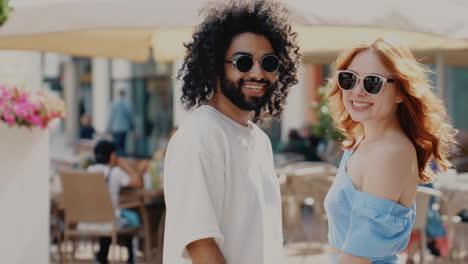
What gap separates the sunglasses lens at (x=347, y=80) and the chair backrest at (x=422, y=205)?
3.39m

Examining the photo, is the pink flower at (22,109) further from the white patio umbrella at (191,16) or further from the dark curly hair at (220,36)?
the dark curly hair at (220,36)

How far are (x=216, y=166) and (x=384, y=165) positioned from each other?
0.56 metres

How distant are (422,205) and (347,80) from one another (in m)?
3.54

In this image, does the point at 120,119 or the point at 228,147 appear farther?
the point at 120,119

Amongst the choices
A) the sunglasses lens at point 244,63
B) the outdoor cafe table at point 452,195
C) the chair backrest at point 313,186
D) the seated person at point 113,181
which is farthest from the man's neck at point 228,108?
the chair backrest at point 313,186

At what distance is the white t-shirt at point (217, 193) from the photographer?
183cm

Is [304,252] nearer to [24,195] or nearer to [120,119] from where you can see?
[24,195]

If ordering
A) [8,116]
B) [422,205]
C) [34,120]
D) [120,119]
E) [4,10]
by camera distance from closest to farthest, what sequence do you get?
1. [4,10]
2. [8,116]
3. [34,120]
4. [422,205]
5. [120,119]

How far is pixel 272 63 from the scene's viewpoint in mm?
2113

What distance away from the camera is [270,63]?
6.91 feet

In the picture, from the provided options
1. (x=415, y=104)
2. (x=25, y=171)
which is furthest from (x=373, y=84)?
(x=25, y=171)

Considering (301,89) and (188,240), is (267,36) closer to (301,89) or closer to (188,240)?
(188,240)

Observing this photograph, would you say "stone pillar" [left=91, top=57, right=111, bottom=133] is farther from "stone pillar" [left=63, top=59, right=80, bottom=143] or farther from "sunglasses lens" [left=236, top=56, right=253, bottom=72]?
"sunglasses lens" [left=236, top=56, right=253, bottom=72]

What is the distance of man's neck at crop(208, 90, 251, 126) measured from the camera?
6.84ft
